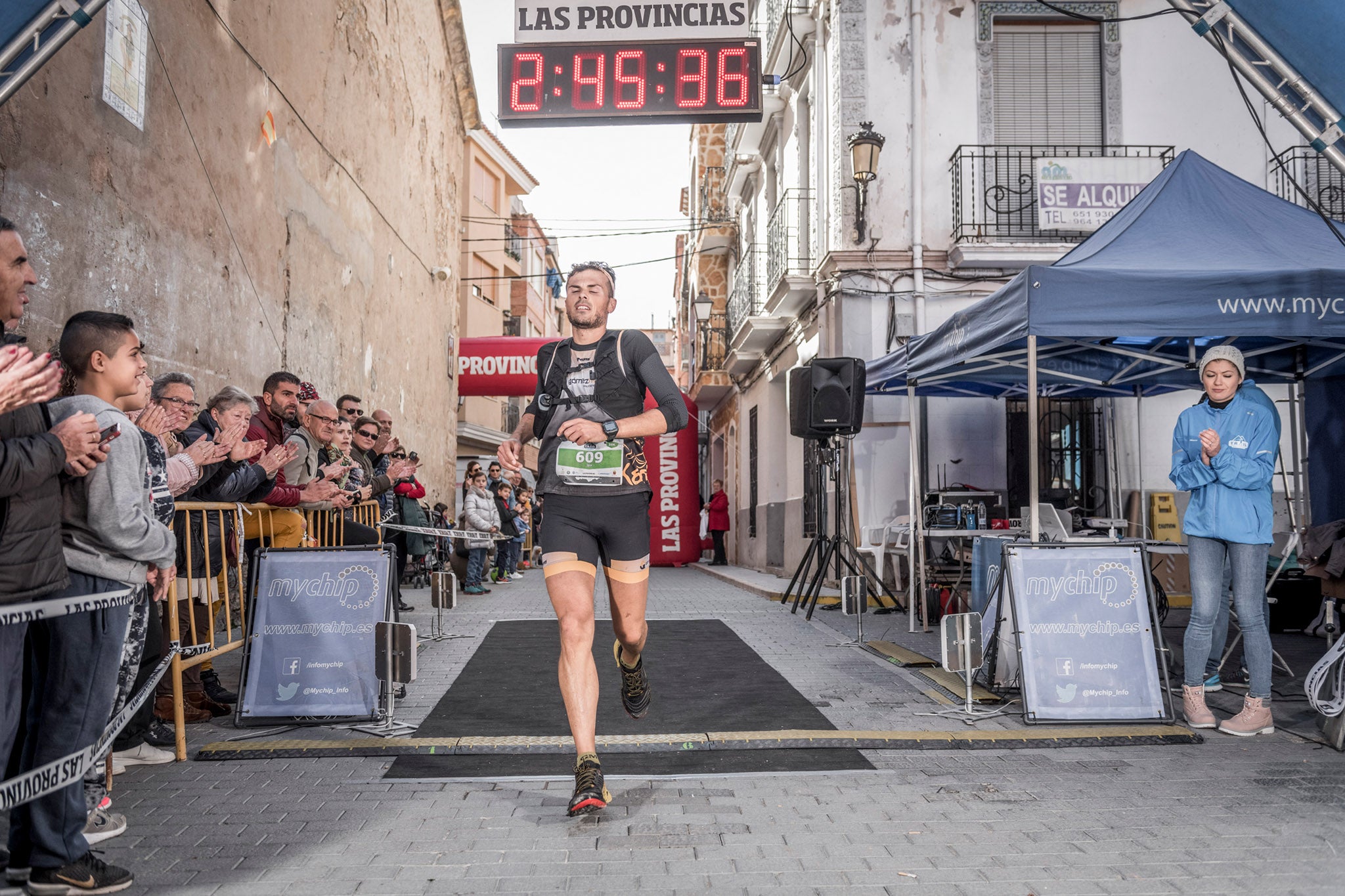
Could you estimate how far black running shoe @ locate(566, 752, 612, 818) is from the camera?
13.2 feet

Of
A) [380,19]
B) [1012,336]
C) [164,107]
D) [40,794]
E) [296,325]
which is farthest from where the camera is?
[380,19]

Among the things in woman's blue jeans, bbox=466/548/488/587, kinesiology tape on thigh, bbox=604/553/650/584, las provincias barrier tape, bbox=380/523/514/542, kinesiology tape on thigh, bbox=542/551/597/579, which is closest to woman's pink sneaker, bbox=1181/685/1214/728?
kinesiology tape on thigh, bbox=604/553/650/584

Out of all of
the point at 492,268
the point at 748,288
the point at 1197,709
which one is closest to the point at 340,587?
the point at 1197,709

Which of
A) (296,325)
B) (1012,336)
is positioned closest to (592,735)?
(1012,336)

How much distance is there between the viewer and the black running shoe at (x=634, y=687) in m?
4.77

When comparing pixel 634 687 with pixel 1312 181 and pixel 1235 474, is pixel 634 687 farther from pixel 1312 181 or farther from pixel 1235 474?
pixel 1312 181

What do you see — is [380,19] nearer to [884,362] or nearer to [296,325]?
[296,325]

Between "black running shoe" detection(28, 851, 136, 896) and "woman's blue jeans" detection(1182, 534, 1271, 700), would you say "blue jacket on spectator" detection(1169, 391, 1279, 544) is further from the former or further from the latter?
"black running shoe" detection(28, 851, 136, 896)

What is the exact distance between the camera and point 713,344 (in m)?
26.4

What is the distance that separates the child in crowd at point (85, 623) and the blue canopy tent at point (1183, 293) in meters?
4.91

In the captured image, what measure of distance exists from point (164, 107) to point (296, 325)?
159 inches

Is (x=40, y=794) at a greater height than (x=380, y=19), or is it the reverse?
(x=380, y=19)

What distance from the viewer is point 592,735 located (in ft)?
13.6

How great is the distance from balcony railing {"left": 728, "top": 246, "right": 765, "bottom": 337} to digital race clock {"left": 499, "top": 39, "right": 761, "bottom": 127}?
8.51m
